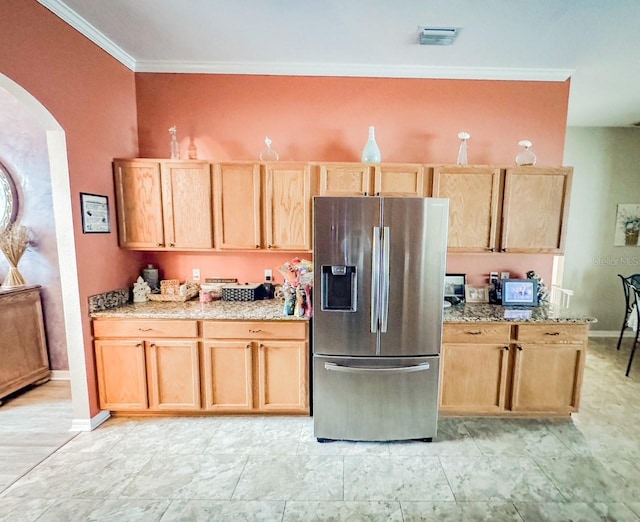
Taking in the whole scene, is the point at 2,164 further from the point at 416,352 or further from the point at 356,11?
the point at 416,352

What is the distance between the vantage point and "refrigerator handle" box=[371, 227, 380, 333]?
226cm

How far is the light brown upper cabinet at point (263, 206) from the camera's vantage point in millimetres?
2809

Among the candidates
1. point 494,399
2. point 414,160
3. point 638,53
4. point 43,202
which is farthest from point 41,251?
point 638,53

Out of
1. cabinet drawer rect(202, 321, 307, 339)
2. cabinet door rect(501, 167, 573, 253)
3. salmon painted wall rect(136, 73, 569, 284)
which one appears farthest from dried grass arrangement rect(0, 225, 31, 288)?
cabinet door rect(501, 167, 573, 253)

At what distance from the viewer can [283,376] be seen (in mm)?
2648

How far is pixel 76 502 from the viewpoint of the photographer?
6.23ft

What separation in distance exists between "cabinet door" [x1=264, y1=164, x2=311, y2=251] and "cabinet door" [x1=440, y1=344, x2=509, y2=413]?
1530mm

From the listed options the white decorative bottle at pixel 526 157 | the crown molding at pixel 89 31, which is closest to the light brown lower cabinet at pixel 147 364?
→ the crown molding at pixel 89 31

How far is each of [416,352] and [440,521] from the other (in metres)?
0.98

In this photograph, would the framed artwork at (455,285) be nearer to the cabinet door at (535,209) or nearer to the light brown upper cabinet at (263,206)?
the cabinet door at (535,209)

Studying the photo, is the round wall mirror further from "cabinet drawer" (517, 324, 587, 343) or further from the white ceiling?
"cabinet drawer" (517, 324, 587, 343)

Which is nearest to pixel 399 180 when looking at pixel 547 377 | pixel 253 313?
pixel 253 313

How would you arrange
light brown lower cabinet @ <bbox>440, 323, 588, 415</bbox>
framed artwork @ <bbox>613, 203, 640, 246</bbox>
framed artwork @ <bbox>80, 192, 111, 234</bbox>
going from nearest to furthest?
framed artwork @ <bbox>80, 192, 111, 234</bbox> < light brown lower cabinet @ <bbox>440, 323, 588, 415</bbox> < framed artwork @ <bbox>613, 203, 640, 246</bbox>

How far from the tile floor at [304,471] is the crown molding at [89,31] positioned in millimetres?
3058
